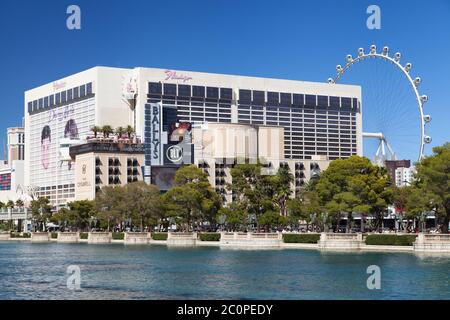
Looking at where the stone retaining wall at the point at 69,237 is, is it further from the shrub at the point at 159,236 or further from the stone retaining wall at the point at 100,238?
the shrub at the point at 159,236

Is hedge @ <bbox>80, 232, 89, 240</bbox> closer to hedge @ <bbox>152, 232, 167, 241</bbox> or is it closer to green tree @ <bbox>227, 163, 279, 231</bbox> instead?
hedge @ <bbox>152, 232, 167, 241</bbox>

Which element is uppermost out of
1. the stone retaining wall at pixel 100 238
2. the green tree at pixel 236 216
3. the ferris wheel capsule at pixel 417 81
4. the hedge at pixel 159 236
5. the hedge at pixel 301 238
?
the ferris wheel capsule at pixel 417 81

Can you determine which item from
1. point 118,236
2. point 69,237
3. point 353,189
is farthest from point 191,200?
point 69,237

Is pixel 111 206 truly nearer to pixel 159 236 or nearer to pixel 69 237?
pixel 69 237

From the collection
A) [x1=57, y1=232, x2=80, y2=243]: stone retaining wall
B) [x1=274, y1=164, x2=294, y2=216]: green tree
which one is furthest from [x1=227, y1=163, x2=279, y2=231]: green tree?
[x1=57, y1=232, x2=80, y2=243]: stone retaining wall

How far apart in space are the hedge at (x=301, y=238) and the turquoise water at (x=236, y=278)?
17762 millimetres

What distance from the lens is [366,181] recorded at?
381ft

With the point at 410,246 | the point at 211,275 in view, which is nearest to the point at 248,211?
the point at 410,246

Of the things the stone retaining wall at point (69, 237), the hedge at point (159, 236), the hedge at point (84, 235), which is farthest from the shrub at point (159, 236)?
the stone retaining wall at point (69, 237)

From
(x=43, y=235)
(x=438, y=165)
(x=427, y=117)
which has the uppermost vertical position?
(x=427, y=117)

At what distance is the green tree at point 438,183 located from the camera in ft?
323

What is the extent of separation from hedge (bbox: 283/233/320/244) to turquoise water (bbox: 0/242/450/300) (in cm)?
1776

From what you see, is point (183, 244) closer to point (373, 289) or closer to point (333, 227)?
point (333, 227)
